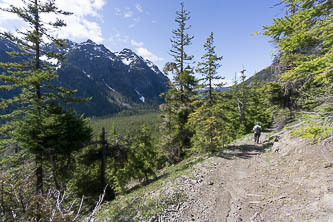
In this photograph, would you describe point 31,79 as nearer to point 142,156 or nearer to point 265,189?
point 142,156

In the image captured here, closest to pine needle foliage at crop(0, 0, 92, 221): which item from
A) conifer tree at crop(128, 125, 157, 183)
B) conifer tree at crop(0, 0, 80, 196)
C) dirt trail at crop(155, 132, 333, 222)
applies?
conifer tree at crop(0, 0, 80, 196)

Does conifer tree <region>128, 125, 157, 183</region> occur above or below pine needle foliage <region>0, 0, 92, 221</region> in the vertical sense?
below

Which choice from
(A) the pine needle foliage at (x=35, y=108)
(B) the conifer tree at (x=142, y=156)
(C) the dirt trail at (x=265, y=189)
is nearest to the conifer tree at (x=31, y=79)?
(A) the pine needle foliage at (x=35, y=108)

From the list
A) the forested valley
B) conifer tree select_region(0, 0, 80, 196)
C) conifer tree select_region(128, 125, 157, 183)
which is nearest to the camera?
the forested valley

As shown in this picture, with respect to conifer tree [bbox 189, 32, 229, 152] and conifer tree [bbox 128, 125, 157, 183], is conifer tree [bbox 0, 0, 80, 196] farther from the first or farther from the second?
conifer tree [bbox 189, 32, 229, 152]

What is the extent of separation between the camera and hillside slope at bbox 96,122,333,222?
5.32 m

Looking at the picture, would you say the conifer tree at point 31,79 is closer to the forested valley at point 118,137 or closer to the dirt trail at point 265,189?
the forested valley at point 118,137

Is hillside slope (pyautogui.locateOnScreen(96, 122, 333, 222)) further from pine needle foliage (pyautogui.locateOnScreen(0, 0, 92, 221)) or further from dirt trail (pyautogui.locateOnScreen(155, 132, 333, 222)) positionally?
pine needle foliage (pyautogui.locateOnScreen(0, 0, 92, 221))

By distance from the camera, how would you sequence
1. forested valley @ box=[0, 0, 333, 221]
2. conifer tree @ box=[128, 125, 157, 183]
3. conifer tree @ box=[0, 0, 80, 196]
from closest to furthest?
forested valley @ box=[0, 0, 333, 221] → conifer tree @ box=[0, 0, 80, 196] → conifer tree @ box=[128, 125, 157, 183]

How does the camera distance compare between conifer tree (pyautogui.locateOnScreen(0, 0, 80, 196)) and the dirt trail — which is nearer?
the dirt trail

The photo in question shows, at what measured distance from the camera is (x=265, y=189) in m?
6.90

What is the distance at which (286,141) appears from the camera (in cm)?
1033

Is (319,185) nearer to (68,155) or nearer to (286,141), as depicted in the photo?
(286,141)

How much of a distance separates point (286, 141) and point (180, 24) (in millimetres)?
15548
